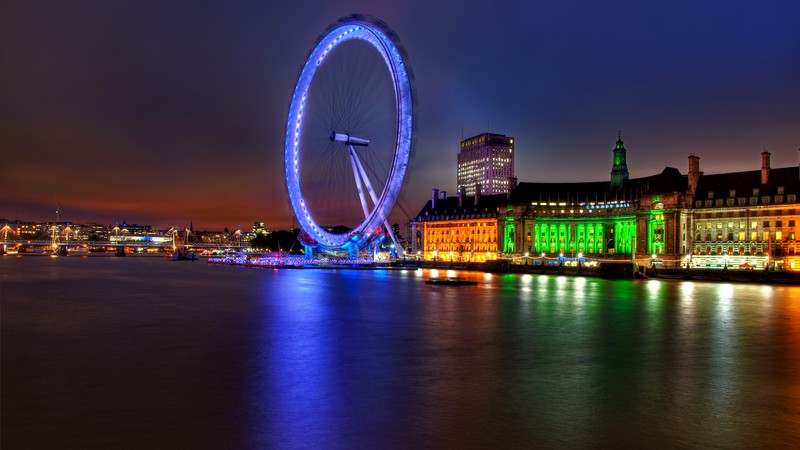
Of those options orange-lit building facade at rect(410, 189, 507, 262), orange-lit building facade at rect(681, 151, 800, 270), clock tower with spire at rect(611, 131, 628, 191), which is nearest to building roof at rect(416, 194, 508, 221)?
orange-lit building facade at rect(410, 189, 507, 262)

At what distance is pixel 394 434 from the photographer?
13188 mm

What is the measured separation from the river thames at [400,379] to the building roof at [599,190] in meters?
74.6

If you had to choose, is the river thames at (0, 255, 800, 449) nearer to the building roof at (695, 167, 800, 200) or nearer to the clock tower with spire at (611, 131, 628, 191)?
the building roof at (695, 167, 800, 200)

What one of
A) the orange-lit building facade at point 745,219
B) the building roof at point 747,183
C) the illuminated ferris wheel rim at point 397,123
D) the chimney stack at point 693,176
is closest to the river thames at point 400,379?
the illuminated ferris wheel rim at point 397,123

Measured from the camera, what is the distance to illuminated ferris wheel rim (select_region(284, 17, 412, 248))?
75.1 meters

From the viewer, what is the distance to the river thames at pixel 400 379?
13242 millimetres

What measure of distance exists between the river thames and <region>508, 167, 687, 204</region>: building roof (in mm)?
74572

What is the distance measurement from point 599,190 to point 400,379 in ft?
387

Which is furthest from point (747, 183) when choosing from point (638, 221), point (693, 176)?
point (638, 221)

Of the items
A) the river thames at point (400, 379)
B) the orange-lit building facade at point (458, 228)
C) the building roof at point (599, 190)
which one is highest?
the building roof at point (599, 190)

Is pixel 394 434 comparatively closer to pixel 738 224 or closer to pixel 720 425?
pixel 720 425

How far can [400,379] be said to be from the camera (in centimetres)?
1866

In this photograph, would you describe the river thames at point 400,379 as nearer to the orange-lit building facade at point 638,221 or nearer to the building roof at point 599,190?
the orange-lit building facade at point 638,221

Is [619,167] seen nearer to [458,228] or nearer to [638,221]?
[638,221]
